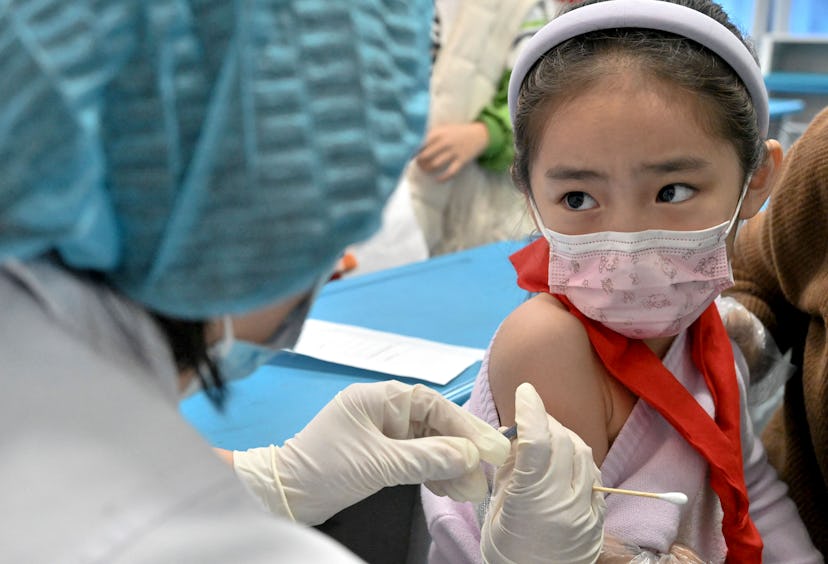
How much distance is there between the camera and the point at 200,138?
1.76ft

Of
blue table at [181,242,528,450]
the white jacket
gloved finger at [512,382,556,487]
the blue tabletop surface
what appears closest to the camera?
gloved finger at [512,382,556,487]

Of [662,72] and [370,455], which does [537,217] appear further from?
[370,455]

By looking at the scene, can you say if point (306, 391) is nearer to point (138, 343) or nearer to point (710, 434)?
point (710, 434)

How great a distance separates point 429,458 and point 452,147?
174 cm

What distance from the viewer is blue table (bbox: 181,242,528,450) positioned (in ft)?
4.51

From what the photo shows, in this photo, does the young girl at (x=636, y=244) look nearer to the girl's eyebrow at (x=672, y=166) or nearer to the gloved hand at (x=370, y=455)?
the girl's eyebrow at (x=672, y=166)

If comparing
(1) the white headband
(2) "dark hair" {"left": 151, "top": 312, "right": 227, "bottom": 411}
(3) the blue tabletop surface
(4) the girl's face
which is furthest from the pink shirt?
(3) the blue tabletop surface

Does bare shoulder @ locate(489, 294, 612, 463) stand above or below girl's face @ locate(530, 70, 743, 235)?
below

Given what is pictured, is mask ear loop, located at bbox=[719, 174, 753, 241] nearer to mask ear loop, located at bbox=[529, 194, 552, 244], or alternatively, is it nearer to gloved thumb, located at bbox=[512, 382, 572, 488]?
mask ear loop, located at bbox=[529, 194, 552, 244]

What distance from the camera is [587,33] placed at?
1.14 metres

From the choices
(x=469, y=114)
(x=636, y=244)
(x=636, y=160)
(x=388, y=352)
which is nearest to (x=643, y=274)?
(x=636, y=244)

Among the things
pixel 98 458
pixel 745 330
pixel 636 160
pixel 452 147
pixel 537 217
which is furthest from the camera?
pixel 452 147

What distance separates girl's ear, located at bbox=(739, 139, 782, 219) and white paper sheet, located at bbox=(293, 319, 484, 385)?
57 cm

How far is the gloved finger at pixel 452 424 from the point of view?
101 cm
